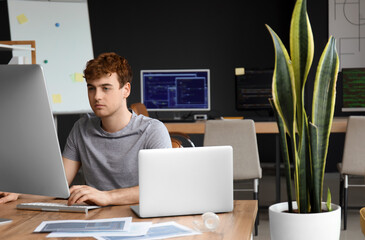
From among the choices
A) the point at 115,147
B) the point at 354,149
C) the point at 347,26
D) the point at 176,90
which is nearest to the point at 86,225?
the point at 115,147

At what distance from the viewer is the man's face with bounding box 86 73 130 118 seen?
2057 mm

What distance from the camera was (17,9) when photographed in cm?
545

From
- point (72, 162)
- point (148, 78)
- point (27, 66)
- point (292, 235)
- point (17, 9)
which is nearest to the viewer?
point (27, 66)

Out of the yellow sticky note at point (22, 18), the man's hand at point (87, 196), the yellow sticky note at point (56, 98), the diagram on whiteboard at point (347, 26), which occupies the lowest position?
the man's hand at point (87, 196)

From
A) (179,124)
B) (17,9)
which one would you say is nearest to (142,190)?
(179,124)

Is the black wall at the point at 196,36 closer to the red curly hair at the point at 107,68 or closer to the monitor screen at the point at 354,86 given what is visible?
the monitor screen at the point at 354,86

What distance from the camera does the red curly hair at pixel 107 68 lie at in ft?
6.78


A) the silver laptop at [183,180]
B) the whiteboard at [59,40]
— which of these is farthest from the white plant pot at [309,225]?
the whiteboard at [59,40]

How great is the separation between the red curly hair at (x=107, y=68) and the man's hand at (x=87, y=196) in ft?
1.70

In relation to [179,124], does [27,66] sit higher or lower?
higher

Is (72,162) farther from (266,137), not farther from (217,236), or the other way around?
(266,137)

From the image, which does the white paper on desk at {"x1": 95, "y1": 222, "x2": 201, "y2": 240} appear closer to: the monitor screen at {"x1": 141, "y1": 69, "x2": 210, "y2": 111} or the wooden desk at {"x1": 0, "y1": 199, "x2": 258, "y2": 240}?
the wooden desk at {"x1": 0, "y1": 199, "x2": 258, "y2": 240}

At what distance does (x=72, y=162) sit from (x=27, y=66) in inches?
37.5

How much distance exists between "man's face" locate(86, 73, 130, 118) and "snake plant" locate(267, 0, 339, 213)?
0.66 meters
